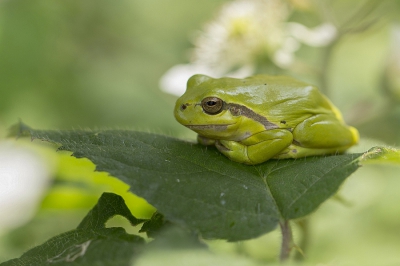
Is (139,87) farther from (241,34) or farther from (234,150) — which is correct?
(234,150)

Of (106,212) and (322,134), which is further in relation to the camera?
(322,134)

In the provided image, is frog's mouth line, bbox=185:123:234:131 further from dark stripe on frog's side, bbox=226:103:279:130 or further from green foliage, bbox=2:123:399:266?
green foliage, bbox=2:123:399:266

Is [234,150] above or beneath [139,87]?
beneath

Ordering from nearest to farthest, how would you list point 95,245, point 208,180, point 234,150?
point 95,245
point 208,180
point 234,150

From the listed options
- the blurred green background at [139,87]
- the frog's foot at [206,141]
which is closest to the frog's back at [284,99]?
the frog's foot at [206,141]

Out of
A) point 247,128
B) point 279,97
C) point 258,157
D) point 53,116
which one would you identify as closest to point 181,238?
point 258,157

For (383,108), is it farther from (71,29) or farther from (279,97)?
(71,29)

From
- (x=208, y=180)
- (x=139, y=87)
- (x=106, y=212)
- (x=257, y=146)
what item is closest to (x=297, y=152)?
(x=257, y=146)

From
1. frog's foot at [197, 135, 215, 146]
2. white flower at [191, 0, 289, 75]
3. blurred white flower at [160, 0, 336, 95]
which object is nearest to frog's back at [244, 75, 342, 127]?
frog's foot at [197, 135, 215, 146]
